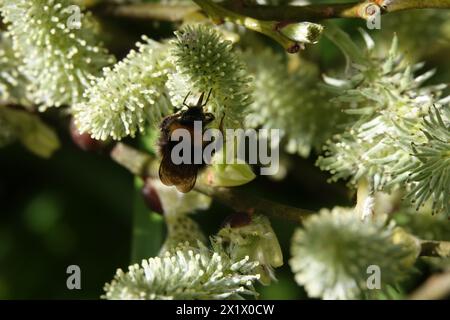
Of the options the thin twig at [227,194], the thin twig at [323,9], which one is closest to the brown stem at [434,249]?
the thin twig at [227,194]

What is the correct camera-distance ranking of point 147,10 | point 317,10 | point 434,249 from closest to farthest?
point 434,249 < point 317,10 < point 147,10

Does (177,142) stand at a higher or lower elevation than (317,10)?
lower

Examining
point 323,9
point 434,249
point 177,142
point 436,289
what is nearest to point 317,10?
point 323,9

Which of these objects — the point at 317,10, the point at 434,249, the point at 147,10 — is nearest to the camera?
the point at 434,249

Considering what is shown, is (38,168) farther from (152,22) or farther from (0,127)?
(152,22)

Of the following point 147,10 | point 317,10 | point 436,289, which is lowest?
point 436,289

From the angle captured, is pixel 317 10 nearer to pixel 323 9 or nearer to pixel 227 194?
pixel 323 9

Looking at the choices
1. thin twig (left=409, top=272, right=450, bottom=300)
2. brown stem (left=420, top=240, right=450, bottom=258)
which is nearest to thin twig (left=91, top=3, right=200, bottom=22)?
brown stem (left=420, top=240, right=450, bottom=258)

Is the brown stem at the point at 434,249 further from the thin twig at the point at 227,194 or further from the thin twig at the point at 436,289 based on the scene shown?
the thin twig at the point at 436,289

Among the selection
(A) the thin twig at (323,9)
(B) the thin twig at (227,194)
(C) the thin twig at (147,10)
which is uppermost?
(C) the thin twig at (147,10)
